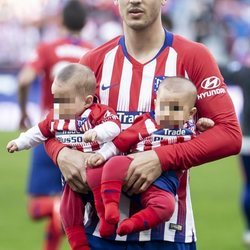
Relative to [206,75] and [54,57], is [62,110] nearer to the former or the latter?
[206,75]

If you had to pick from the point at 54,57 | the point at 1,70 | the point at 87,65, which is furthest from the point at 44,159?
the point at 1,70

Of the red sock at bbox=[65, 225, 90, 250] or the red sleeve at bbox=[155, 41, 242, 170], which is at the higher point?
the red sleeve at bbox=[155, 41, 242, 170]

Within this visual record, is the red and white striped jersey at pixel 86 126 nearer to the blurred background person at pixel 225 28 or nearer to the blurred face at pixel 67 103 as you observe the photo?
the blurred face at pixel 67 103

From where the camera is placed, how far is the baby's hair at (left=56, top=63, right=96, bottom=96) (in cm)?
479

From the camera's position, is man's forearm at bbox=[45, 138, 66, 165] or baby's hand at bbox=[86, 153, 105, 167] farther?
man's forearm at bbox=[45, 138, 66, 165]

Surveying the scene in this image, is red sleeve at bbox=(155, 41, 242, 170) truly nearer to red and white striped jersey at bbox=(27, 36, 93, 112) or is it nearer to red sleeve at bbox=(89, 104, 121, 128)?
red sleeve at bbox=(89, 104, 121, 128)

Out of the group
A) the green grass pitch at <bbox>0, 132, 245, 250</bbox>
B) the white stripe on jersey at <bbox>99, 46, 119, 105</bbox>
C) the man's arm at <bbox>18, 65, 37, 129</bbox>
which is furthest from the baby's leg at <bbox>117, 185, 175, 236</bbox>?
the green grass pitch at <bbox>0, 132, 245, 250</bbox>

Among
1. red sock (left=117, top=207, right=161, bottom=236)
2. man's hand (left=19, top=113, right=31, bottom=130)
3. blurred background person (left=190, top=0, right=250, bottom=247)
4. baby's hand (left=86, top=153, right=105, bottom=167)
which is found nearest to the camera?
red sock (left=117, top=207, right=161, bottom=236)

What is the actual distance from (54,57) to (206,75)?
15.1ft

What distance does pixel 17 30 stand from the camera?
22109mm

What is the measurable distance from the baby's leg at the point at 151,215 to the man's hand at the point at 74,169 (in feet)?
0.96

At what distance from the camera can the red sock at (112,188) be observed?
4613mm

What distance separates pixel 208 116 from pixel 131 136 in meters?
0.39

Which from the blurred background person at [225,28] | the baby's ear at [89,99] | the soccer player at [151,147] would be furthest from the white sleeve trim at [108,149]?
the blurred background person at [225,28]
